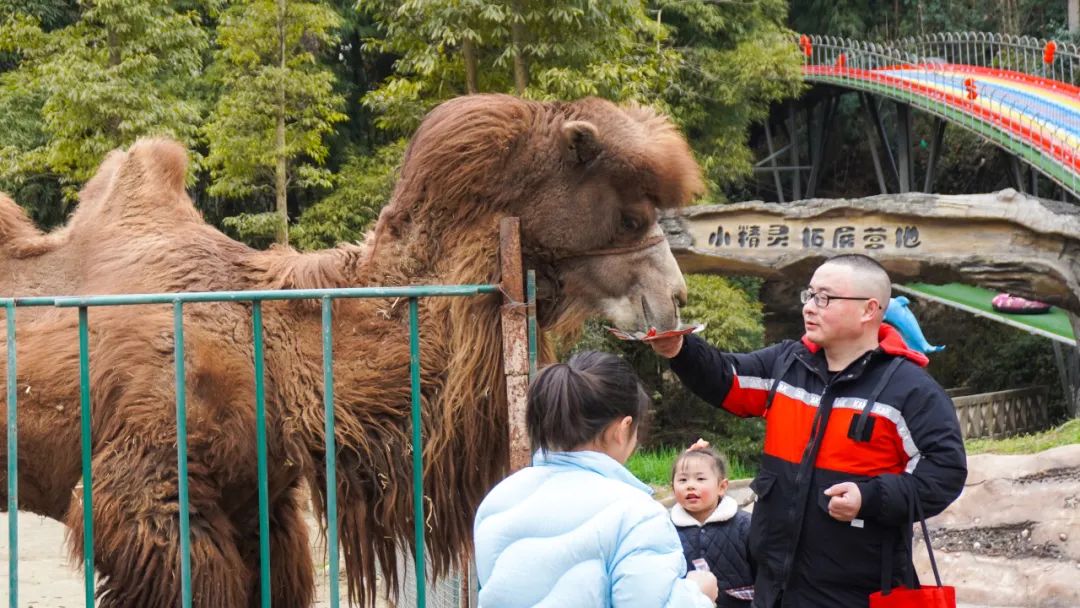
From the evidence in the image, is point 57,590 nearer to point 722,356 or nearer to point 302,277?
point 302,277

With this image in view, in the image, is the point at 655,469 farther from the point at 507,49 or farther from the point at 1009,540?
the point at 1009,540

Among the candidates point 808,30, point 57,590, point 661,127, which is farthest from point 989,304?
point 661,127

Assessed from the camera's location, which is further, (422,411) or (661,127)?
(661,127)

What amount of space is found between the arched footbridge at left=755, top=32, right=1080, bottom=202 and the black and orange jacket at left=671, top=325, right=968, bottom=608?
12.8 metres

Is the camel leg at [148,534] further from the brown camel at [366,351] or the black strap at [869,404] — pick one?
the black strap at [869,404]

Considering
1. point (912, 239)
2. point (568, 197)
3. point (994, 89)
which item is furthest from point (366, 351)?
point (994, 89)

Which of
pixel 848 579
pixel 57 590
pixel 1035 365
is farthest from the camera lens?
pixel 1035 365

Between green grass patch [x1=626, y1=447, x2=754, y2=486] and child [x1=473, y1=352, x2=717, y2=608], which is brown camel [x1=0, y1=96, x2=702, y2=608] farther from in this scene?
green grass patch [x1=626, y1=447, x2=754, y2=486]

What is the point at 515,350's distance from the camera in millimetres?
3338

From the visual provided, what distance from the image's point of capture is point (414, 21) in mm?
12516

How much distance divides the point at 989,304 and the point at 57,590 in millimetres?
15012

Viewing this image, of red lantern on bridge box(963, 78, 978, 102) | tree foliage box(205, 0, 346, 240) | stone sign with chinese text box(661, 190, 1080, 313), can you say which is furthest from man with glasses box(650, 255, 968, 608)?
red lantern on bridge box(963, 78, 978, 102)

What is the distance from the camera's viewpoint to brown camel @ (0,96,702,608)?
3.35 meters

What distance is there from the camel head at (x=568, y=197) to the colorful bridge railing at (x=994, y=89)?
12.8m
